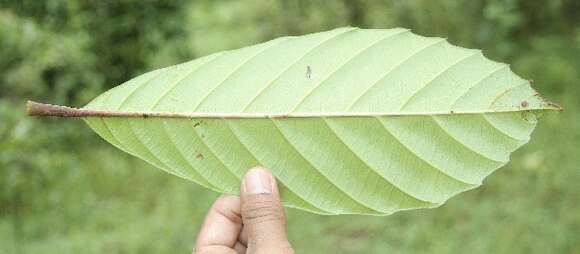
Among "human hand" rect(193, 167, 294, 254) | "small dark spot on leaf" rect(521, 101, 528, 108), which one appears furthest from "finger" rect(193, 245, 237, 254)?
"small dark spot on leaf" rect(521, 101, 528, 108)

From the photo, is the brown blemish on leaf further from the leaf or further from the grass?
the grass

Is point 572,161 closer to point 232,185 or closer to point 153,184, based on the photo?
point 153,184

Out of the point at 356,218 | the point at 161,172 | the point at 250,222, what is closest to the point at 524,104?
the point at 250,222

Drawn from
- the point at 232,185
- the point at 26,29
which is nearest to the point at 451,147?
the point at 232,185

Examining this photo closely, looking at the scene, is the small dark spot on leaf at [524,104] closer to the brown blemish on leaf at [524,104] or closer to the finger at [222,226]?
the brown blemish on leaf at [524,104]

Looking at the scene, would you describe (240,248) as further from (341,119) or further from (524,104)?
(524,104)
